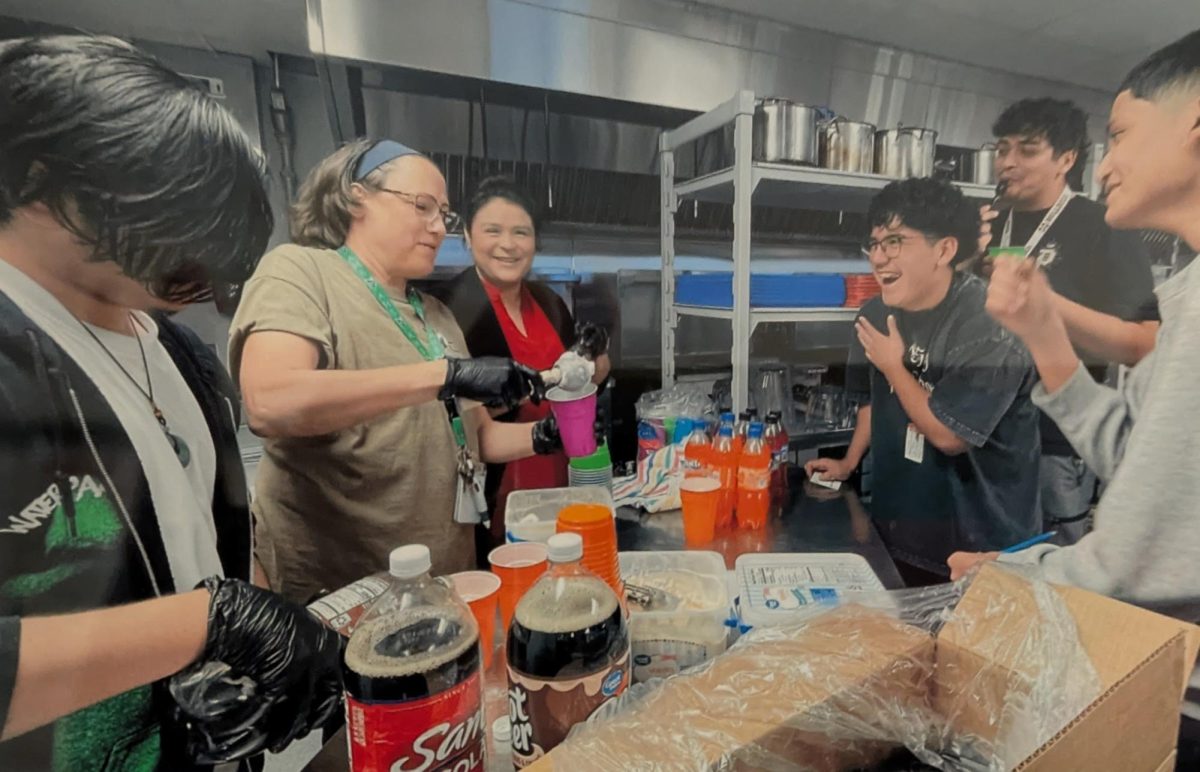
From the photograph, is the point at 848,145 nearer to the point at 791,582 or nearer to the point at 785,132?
the point at 785,132

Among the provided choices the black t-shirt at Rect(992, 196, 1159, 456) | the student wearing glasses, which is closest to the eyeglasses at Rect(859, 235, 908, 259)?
the student wearing glasses

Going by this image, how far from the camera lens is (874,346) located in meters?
1.40

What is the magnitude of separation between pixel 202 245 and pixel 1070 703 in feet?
4.00

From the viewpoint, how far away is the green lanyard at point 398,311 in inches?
37.5

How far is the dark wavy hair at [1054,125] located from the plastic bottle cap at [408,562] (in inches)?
54.3

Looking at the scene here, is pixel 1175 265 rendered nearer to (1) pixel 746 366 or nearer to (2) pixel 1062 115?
(2) pixel 1062 115

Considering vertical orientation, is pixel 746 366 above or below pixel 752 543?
above

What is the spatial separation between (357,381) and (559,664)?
1.94ft

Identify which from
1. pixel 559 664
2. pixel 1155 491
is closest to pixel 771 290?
pixel 1155 491

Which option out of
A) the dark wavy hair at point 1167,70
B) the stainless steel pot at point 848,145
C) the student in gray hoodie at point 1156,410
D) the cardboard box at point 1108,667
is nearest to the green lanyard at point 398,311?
the cardboard box at point 1108,667

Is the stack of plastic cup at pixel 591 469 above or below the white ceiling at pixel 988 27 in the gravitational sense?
below

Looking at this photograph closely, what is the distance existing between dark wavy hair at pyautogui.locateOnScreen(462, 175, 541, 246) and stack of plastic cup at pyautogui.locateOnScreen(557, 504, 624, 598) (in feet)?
2.18

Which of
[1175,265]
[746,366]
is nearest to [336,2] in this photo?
[746,366]

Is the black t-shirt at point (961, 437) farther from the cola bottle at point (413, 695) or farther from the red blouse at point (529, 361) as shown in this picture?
the cola bottle at point (413, 695)
